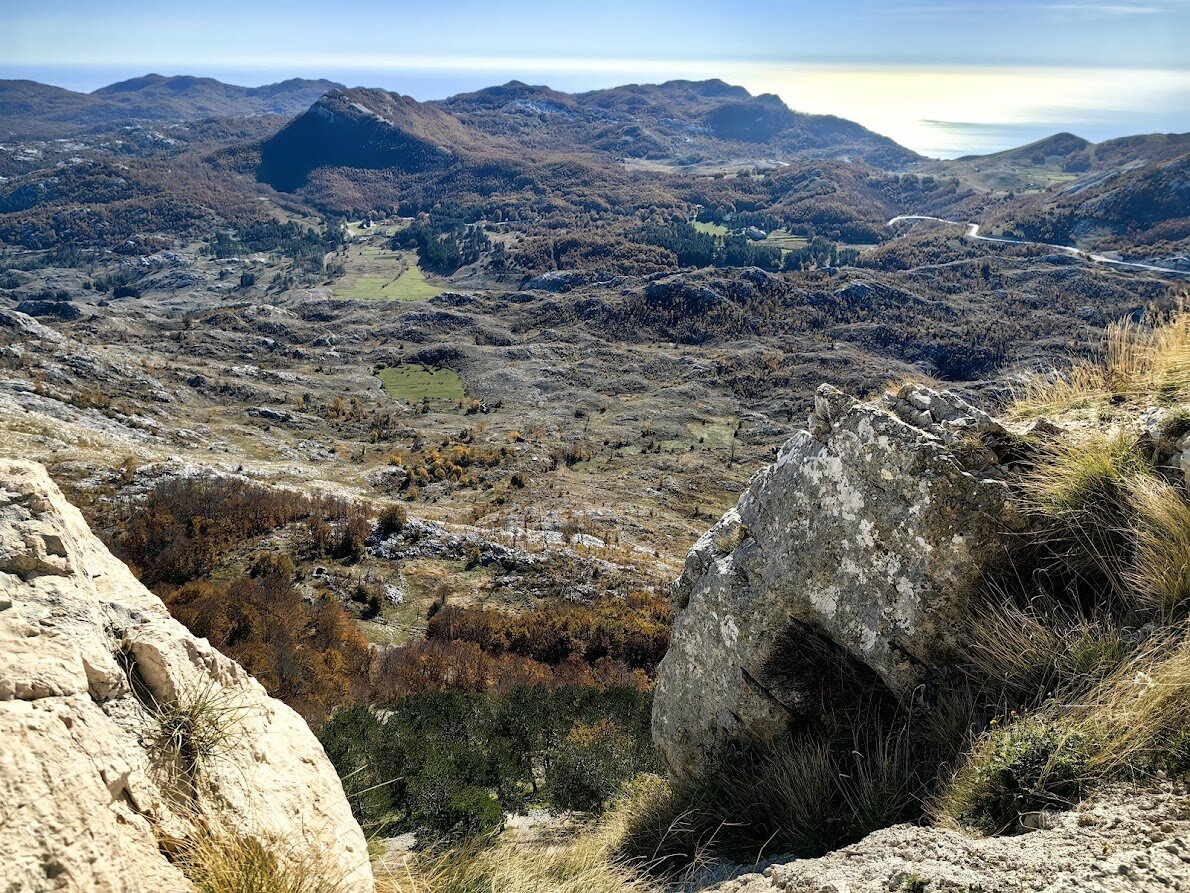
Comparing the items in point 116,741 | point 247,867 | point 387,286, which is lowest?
point 247,867

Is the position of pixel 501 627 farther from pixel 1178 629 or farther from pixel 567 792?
pixel 1178 629

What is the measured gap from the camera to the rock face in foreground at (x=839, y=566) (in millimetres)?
6805

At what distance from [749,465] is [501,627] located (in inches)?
2175

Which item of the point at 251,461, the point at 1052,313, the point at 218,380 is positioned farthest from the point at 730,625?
the point at 1052,313

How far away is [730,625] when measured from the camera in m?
8.50

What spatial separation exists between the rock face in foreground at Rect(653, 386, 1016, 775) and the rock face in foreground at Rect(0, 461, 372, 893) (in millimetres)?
4787

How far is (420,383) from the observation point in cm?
11331

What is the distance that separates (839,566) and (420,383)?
111018 millimetres

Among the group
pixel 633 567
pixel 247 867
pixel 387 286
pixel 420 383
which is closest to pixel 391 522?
pixel 633 567

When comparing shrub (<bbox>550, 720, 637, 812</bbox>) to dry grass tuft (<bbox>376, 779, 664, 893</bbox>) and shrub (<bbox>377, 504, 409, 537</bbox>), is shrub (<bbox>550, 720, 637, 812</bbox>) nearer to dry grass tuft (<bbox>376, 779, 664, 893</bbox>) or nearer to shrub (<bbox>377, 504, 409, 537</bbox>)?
dry grass tuft (<bbox>376, 779, 664, 893</bbox>)

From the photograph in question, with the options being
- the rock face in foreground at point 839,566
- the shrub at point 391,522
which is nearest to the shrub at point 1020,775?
the rock face in foreground at point 839,566

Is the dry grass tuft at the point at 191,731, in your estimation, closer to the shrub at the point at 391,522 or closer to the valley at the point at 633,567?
the valley at the point at 633,567

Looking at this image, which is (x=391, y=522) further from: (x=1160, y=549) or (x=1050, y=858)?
(x=1050, y=858)

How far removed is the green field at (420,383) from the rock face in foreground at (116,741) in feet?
337
